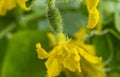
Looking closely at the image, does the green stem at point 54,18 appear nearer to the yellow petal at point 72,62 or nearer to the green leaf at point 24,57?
the yellow petal at point 72,62

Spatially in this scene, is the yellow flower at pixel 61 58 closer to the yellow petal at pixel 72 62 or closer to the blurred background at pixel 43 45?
the yellow petal at pixel 72 62

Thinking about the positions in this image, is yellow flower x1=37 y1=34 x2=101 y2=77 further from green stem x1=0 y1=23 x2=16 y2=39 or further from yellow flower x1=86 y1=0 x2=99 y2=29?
green stem x1=0 y1=23 x2=16 y2=39

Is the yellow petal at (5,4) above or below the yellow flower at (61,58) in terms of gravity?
above

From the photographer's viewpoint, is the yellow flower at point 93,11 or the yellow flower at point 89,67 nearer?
the yellow flower at point 93,11

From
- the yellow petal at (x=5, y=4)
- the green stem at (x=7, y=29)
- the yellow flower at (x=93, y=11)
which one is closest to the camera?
the yellow flower at (x=93, y=11)

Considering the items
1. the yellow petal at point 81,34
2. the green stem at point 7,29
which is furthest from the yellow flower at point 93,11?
the green stem at point 7,29

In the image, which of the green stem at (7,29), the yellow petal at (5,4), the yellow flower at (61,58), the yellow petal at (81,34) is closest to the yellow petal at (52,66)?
the yellow flower at (61,58)

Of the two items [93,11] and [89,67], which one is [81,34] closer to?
[89,67]

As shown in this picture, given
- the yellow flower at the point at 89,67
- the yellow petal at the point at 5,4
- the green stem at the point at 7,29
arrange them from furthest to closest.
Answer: the green stem at the point at 7,29, the yellow flower at the point at 89,67, the yellow petal at the point at 5,4

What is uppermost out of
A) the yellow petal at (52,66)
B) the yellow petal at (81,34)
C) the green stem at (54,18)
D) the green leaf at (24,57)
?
the green stem at (54,18)

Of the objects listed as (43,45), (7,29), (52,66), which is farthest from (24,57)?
(52,66)
